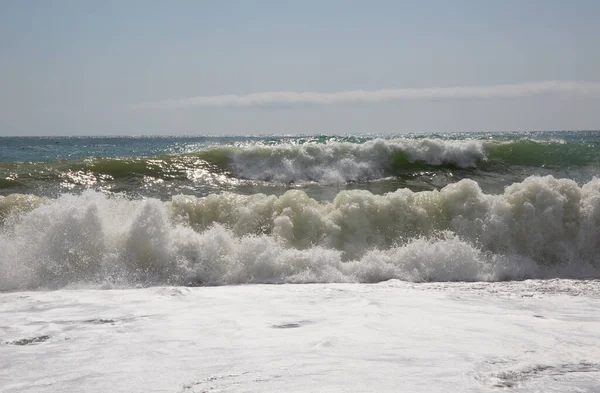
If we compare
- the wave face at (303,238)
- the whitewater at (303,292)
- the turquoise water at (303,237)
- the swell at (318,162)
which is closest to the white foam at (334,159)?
the swell at (318,162)

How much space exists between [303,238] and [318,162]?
298 inches

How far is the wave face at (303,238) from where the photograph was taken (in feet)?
20.5

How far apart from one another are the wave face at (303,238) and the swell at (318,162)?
5.15 metres

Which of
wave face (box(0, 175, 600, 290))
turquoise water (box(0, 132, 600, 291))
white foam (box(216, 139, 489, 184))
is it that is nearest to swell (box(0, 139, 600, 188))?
white foam (box(216, 139, 489, 184))

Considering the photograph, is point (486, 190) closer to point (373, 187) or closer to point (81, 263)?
point (373, 187)

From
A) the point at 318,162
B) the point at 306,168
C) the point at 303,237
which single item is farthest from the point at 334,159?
the point at 303,237

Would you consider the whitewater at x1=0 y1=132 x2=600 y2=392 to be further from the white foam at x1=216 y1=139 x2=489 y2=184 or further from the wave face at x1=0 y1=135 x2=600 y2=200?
the white foam at x1=216 y1=139 x2=489 y2=184

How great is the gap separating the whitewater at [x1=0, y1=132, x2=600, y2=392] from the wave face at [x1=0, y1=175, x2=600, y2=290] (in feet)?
0.07

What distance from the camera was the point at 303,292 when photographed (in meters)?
5.53

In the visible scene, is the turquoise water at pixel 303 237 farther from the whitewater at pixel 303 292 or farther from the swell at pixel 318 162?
the swell at pixel 318 162

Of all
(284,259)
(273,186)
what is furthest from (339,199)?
(273,186)

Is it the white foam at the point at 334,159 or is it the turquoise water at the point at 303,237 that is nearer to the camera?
the turquoise water at the point at 303,237

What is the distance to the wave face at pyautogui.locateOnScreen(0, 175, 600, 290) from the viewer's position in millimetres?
6254

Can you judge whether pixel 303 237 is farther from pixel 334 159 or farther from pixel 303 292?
pixel 334 159
